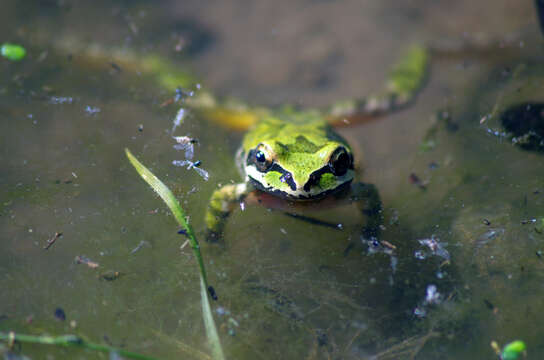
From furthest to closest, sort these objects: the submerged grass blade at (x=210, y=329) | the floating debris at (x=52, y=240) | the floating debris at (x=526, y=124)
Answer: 1. the floating debris at (x=526, y=124)
2. the floating debris at (x=52, y=240)
3. the submerged grass blade at (x=210, y=329)

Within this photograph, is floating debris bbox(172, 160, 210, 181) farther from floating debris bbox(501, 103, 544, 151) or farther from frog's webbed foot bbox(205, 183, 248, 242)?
floating debris bbox(501, 103, 544, 151)

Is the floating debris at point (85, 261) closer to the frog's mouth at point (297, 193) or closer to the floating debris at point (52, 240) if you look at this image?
the floating debris at point (52, 240)

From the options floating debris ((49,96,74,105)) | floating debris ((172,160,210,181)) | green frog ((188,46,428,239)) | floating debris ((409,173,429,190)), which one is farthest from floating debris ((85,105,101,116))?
floating debris ((409,173,429,190))

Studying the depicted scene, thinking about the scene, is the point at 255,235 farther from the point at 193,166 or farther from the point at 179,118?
the point at 179,118

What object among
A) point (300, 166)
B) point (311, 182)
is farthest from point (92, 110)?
point (311, 182)

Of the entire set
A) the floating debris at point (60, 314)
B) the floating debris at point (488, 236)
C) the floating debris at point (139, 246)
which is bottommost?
the floating debris at point (60, 314)

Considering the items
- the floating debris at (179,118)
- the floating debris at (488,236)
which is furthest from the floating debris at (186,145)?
the floating debris at (488,236)
